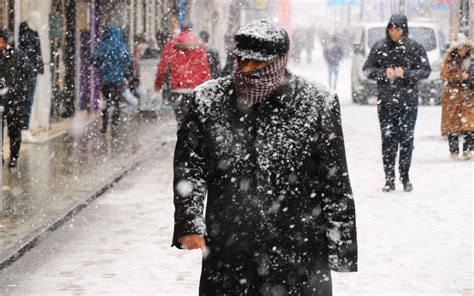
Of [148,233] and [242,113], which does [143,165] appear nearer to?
[148,233]

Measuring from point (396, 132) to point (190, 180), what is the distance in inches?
315

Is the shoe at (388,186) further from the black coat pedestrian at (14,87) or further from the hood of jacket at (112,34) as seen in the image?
the hood of jacket at (112,34)

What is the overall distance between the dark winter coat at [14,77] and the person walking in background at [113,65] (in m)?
4.96

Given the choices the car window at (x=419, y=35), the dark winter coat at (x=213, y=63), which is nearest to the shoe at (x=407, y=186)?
the dark winter coat at (x=213, y=63)

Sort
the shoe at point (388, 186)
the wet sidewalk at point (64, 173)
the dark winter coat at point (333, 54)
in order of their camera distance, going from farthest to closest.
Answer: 1. the dark winter coat at point (333, 54)
2. the shoe at point (388, 186)
3. the wet sidewalk at point (64, 173)

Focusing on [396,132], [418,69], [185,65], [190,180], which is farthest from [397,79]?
[190,180]

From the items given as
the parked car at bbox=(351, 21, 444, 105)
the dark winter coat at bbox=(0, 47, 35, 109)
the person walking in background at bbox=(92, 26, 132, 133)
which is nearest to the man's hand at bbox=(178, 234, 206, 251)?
the dark winter coat at bbox=(0, 47, 35, 109)

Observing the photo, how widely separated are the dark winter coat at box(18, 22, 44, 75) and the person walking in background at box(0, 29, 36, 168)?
1.68m

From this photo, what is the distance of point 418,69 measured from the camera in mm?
12367

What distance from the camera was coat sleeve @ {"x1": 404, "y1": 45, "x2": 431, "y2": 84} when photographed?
40.5 ft

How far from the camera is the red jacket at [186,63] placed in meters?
15.3

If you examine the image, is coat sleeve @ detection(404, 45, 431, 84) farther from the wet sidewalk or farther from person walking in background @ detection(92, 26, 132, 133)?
person walking in background @ detection(92, 26, 132, 133)

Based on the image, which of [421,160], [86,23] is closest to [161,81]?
[421,160]

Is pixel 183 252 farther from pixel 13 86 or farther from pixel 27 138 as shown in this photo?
pixel 27 138
